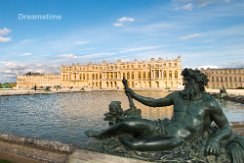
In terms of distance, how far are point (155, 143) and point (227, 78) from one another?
86.4 m

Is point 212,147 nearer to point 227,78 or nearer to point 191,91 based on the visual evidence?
point 191,91

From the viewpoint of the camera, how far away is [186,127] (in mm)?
3291

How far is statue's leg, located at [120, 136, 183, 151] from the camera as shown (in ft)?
10.3

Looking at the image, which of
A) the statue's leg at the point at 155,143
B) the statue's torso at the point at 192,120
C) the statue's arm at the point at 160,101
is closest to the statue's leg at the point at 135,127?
the statue's leg at the point at 155,143

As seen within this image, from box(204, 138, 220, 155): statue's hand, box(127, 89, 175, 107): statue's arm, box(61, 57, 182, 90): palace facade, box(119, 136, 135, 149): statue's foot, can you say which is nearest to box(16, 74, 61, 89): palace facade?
box(61, 57, 182, 90): palace facade

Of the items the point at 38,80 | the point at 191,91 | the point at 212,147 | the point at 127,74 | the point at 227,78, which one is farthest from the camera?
the point at 38,80

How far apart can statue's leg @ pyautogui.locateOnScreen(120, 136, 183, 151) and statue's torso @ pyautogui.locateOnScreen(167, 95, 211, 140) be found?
108 millimetres

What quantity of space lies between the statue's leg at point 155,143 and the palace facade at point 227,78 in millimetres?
83887

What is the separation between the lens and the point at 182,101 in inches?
138

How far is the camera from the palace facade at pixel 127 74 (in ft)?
304

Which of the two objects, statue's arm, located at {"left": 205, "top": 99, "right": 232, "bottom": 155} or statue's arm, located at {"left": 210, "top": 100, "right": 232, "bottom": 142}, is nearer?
statue's arm, located at {"left": 205, "top": 99, "right": 232, "bottom": 155}

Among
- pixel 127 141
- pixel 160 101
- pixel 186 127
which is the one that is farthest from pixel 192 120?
pixel 127 141

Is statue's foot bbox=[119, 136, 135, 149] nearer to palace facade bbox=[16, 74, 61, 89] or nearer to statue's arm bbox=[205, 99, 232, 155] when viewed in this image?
statue's arm bbox=[205, 99, 232, 155]

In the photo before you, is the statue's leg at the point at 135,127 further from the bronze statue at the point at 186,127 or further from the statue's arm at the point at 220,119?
the statue's arm at the point at 220,119
